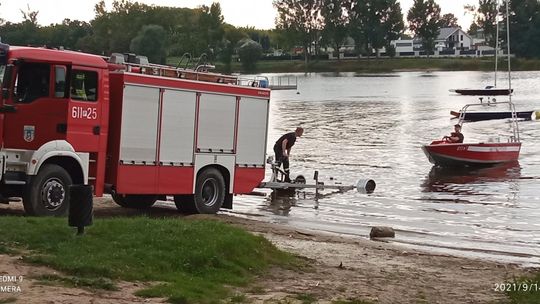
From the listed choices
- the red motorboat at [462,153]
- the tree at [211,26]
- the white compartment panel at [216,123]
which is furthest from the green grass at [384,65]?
the white compartment panel at [216,123]

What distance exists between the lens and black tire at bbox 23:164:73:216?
14.3 meters

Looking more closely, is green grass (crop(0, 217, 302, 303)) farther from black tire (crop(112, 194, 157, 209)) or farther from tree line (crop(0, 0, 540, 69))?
tree line (crop(0, 0, 540, 69))

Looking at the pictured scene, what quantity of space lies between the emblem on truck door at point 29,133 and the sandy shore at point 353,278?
181cm

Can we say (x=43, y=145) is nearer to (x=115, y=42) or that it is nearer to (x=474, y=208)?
(x=474, y=208)

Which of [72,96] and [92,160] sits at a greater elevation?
[72,96]

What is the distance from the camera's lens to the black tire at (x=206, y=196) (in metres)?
18.0

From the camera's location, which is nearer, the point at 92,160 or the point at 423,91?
the point at 92,160

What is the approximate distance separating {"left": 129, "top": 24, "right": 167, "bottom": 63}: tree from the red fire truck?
245 feet

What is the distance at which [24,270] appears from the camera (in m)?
9.37

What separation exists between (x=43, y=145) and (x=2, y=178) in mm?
871

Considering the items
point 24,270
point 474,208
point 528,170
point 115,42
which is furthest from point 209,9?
point 24,270

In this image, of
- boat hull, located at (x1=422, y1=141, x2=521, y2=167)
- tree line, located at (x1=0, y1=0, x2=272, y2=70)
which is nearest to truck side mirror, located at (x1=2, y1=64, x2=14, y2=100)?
boat hull, located at (x1=422, y1=141, x2=521, y2=167)

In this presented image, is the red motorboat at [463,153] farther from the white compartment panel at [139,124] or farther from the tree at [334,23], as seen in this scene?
the tree at [334,23]

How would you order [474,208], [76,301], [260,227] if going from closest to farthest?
[76,301], [260,227], [474,208]
